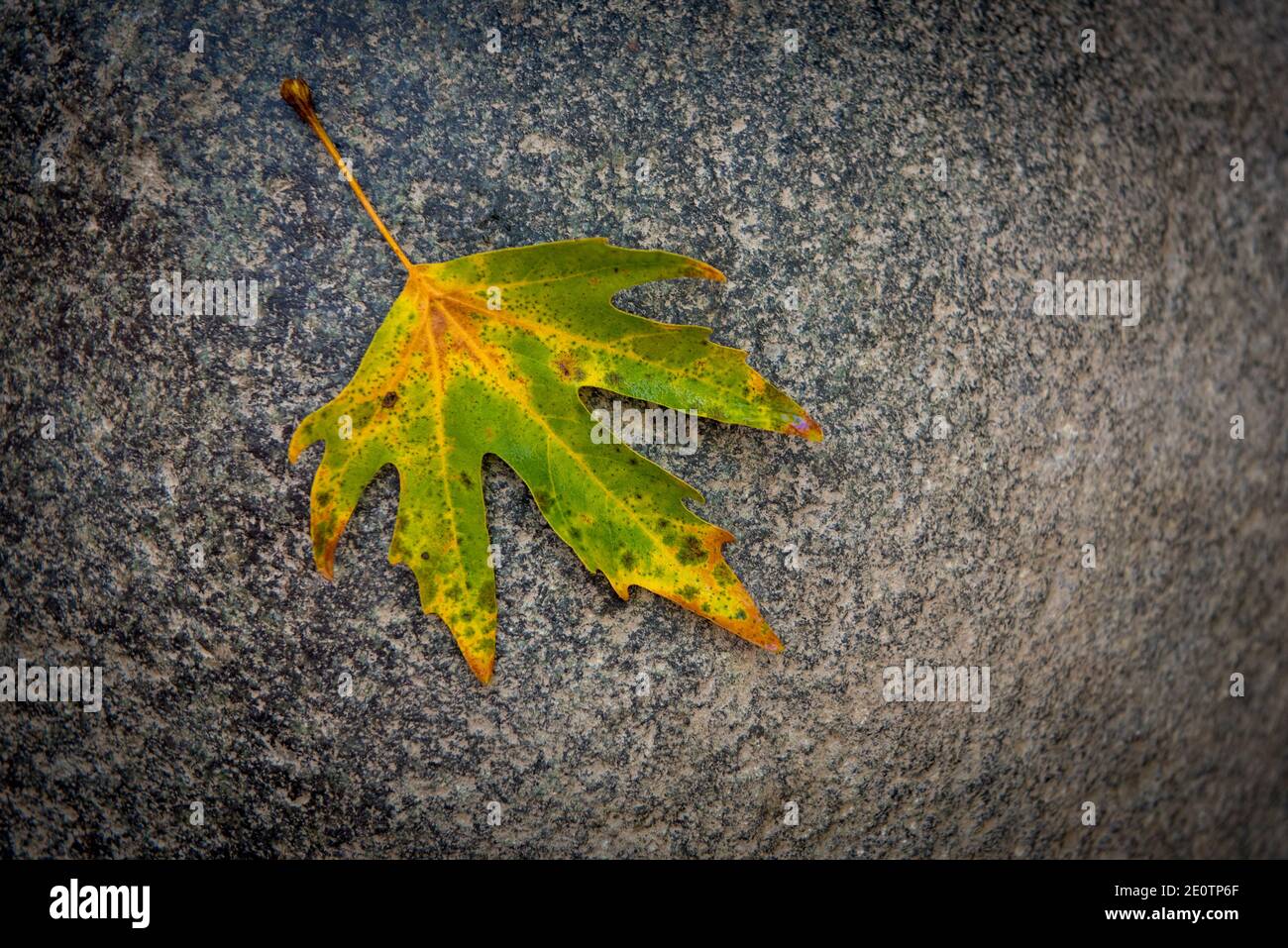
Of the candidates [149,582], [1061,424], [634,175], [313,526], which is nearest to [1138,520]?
Result: [1061,424]

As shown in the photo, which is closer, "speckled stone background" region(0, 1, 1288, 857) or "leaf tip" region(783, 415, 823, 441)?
"leaf tip" region(783, 415, 823, 441)

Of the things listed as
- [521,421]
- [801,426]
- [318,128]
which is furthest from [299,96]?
[801,426]

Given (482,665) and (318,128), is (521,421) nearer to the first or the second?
(482,665)

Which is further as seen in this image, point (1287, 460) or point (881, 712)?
point (1287, 460)

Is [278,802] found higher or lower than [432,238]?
lower

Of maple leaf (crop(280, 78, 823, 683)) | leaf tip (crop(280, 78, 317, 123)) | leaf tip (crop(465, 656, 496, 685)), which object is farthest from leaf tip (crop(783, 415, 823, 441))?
leaf tip (crop(280, 78, 317, 123))

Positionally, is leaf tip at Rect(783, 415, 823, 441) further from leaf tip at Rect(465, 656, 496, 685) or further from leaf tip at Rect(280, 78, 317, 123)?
leaf tip at Rect(280, 78, 317, 123)

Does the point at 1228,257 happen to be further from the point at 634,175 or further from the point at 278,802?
the point at 278,802
